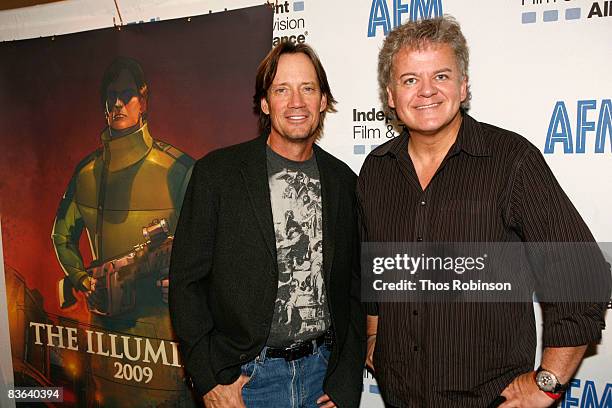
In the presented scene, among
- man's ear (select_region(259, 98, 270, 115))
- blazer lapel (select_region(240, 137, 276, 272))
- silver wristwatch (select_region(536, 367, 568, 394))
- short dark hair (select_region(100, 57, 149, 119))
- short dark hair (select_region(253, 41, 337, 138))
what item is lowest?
silver wristwatch (select_region(536, 367, 568, 394))

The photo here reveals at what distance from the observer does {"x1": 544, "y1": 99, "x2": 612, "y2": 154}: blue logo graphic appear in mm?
1858

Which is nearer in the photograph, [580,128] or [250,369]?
[250,369]

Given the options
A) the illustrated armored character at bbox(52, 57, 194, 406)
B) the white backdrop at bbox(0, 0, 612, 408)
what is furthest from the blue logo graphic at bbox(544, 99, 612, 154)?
the illustrated armored character at bbox(52, 57, 194, 406)

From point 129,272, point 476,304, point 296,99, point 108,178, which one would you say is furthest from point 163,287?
point 476,304

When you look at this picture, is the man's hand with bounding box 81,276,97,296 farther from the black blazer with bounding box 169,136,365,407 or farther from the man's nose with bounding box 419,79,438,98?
the man's nose with bounding box 419,79,438,98

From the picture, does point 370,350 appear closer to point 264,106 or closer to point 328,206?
point 328,206

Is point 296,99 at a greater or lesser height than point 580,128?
greater

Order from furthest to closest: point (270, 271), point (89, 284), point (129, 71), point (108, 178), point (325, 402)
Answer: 1. point (89, 284)
2. point (108, 178)
3. point (129, 71)
4. point (325, 402)
5. point (270, 271)

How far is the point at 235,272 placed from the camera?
5.77 feet

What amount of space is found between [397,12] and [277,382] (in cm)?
153

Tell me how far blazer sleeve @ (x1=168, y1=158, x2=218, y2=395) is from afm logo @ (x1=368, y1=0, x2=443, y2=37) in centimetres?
98

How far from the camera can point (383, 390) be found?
173cm

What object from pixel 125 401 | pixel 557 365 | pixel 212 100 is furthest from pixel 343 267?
pixel 125 401

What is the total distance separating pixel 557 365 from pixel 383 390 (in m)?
0.56
